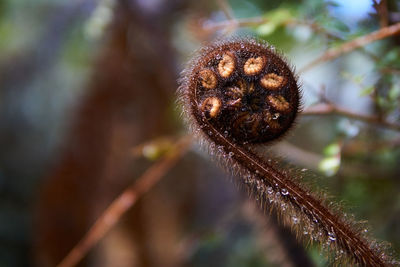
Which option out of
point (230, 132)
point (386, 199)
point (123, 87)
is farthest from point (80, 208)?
point (230, 132)

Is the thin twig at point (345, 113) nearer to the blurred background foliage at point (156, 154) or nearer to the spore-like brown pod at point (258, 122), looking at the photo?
the blurred background foliage at point (156, 154)

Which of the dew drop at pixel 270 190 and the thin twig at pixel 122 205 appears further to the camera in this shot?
the thin twig at pixel 122 205

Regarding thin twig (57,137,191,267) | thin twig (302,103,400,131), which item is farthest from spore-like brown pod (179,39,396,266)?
thin twig (57,137,191,267)

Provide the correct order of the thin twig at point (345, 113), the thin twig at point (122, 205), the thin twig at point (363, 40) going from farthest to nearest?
the thin twig at point (122, 205) < the thin twig at point (345, 113) < the thin twig at point (363, 40)

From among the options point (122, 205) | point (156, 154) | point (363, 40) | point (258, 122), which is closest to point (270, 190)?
point (258, 122)

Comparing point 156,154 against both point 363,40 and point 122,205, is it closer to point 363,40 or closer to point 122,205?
point 122,205

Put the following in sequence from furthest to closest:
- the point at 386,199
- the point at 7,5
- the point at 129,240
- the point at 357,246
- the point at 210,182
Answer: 1. the point at 7,5
2. the point at 210,182
3. the point at 129,240
4. the point at 386,199
5. the point at 357,246

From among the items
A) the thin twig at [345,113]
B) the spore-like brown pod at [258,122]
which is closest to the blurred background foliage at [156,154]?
the thin twig at [345,113]

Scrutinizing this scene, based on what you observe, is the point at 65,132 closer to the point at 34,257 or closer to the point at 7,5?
the point at 34,257
